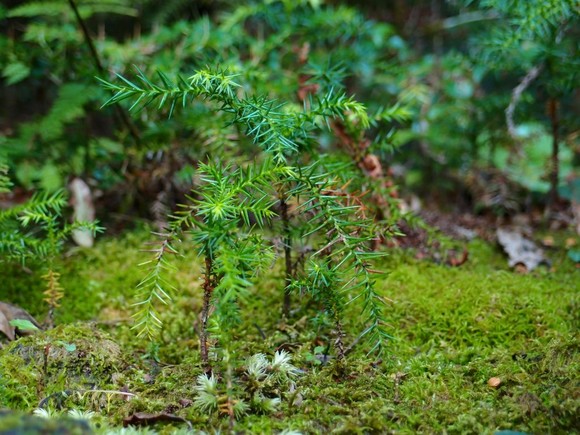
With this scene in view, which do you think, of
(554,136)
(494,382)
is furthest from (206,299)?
(554,136)

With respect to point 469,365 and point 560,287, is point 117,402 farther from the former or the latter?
point 560,287

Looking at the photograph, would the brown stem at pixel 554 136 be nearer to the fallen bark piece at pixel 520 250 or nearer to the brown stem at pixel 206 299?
the fallen bark piece at pixel 520 250

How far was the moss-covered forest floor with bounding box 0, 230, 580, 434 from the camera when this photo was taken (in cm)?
196

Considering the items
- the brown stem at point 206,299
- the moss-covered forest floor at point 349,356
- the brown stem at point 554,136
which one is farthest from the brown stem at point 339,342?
the brown stem at point 554,136

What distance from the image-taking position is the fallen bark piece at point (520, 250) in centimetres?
320

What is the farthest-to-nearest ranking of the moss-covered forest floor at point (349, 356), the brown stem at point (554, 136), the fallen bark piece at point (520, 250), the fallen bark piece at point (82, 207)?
1. the brown stem at point (554, 136)
2. the fallen bark piece at point (82, 207)
3. the fallen bark piece at point (520, 250)
4. the moss-covered forest floor at point (349, 356)

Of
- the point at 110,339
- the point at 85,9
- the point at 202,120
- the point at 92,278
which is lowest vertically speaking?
the point at 92,278

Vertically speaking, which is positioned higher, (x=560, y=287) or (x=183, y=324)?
(x=560, y=287)

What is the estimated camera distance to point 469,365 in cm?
227

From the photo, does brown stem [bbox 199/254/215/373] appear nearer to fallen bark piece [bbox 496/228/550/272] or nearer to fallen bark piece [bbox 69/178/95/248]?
fallen bark piece [bbox 69/178/95/248]

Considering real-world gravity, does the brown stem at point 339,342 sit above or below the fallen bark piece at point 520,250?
above

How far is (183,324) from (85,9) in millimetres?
2523

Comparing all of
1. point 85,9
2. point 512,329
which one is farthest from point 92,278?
point 512,329

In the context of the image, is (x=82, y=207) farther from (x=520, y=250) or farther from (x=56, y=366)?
(x=520, y=250)
